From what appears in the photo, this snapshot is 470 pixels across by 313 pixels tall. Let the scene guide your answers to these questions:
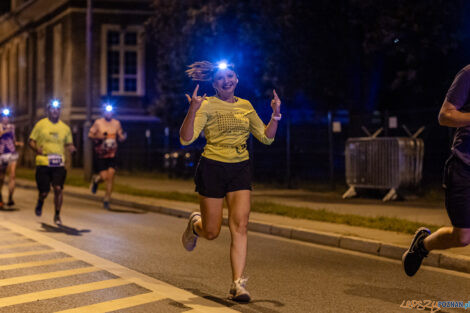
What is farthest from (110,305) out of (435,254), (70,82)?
(70,82)

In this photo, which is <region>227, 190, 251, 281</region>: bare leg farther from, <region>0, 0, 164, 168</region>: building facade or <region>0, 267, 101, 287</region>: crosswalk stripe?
<region>0, 0, 164, 168</region>: building facade

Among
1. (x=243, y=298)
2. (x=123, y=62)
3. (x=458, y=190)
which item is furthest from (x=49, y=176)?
(x=123, y=62)

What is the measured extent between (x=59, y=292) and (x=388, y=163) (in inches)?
383

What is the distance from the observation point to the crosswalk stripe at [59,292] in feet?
18.3

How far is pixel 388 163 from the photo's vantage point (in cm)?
1425

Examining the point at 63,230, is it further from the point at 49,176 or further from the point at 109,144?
the point at 109,144

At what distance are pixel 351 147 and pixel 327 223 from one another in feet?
15.9

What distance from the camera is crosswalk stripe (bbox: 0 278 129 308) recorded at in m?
5.59

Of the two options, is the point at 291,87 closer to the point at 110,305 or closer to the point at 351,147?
the point at 351,147

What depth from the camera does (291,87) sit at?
20.1 metres

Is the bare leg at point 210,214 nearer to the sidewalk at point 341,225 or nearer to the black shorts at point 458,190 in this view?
the black shorts at point 458,190

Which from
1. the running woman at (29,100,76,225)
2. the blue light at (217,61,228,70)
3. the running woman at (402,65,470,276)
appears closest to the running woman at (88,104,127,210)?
the running woman at (29,100,76,225)

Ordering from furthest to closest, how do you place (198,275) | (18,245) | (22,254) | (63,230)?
1. (63,230)
2. (18,245)
3. (22,254)
4. (198,275)

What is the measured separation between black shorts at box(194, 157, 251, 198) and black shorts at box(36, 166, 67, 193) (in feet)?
18.4
